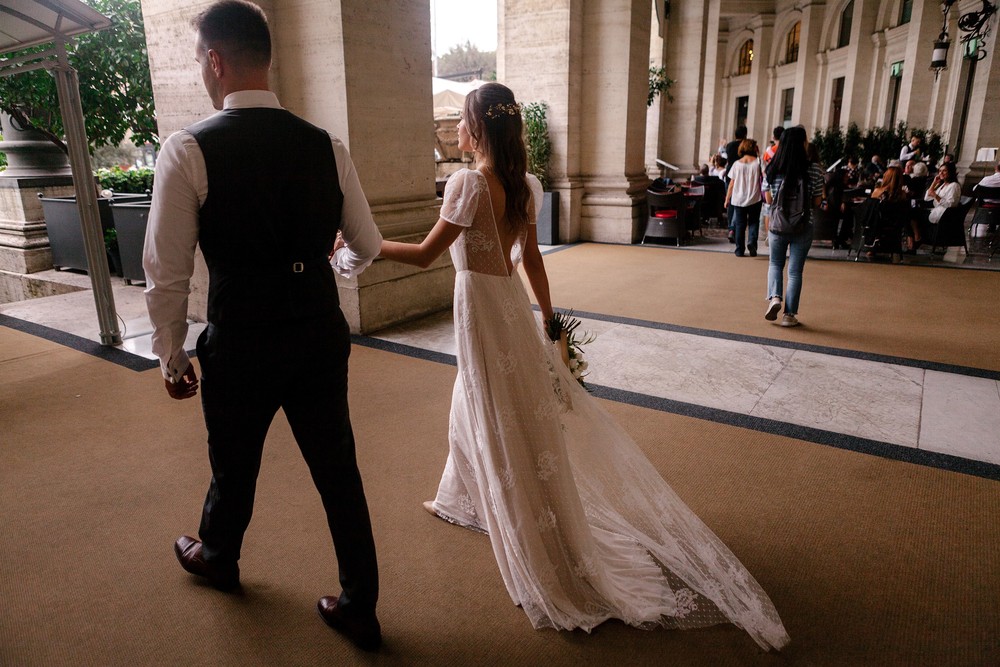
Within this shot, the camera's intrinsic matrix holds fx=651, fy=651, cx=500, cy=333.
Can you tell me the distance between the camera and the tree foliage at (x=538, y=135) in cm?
1070

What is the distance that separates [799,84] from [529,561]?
100ft

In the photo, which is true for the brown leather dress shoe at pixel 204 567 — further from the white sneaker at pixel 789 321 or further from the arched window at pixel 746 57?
the arched window at pixel 746 57

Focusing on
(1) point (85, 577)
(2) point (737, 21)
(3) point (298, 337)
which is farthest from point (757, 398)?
(2) point (737, 21)

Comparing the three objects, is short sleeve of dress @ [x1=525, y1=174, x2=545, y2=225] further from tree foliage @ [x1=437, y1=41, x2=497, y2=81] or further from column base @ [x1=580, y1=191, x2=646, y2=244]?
tree foliage @ [x1=437, y1=41, x2=497, y2=81]

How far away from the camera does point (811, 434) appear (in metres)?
3.82

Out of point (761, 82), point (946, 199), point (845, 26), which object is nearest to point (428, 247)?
Answer: point (946, 199)

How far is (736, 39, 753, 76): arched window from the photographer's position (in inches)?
1314

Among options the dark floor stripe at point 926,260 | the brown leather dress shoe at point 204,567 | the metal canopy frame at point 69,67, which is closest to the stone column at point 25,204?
the metal canopy frame at point 69,67

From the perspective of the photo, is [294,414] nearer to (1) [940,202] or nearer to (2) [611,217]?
(2) [611,217]

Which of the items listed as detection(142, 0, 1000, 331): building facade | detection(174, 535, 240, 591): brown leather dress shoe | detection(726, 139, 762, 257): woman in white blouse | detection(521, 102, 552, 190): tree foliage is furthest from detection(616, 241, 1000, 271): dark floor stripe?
detection(174, 535, 240, 591): brown leather dress shoe

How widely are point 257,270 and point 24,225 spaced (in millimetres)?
9214

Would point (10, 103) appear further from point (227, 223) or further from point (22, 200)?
point (227, 223)

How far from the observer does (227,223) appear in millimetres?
1747

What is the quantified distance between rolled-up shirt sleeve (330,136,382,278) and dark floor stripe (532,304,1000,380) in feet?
13.9
